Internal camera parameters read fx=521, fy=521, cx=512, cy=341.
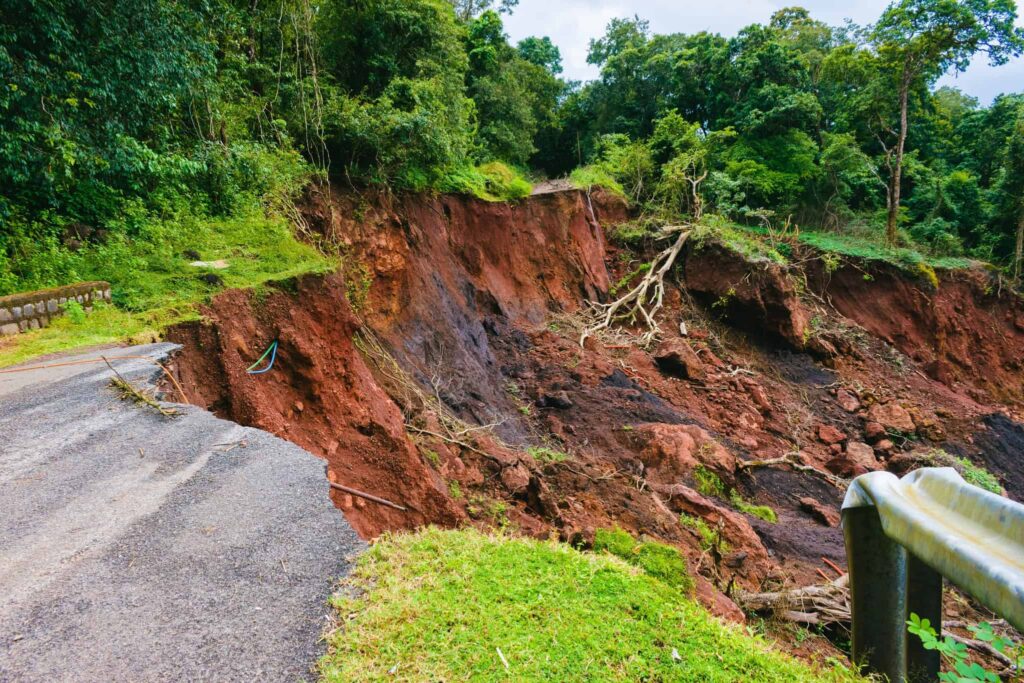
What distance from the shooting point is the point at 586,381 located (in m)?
9.92

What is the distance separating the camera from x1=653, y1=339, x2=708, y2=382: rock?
37.1 ft

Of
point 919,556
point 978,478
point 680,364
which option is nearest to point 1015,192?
point 978,478

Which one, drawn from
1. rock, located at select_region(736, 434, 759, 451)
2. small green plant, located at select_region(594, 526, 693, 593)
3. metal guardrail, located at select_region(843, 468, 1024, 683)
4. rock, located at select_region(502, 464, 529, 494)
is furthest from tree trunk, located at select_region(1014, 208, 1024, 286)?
small green plant, located at select_region(594, 526, 693, 593)

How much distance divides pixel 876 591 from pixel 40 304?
24.2ft

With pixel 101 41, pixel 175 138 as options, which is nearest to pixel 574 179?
pixel 175 138

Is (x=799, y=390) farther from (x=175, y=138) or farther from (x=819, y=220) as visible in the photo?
(x=175, y=138)

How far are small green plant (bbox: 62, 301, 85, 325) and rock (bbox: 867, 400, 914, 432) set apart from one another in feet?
43.5

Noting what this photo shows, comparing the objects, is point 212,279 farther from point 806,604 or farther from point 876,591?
point 806,604

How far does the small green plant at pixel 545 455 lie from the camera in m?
7.03

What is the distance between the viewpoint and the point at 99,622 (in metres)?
2.09

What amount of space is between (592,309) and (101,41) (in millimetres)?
10563

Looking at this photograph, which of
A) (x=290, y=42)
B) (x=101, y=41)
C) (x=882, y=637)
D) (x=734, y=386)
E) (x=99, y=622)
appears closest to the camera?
(x=99, y=622)

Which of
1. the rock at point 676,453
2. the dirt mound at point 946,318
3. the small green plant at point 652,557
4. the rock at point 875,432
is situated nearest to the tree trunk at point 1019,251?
the dirt mound at point 946,318

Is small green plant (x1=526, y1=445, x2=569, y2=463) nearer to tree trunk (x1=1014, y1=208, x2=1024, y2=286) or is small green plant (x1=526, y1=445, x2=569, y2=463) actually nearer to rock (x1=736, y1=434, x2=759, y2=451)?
rock (x1=736, y1=434, x2=759, y2=451)
